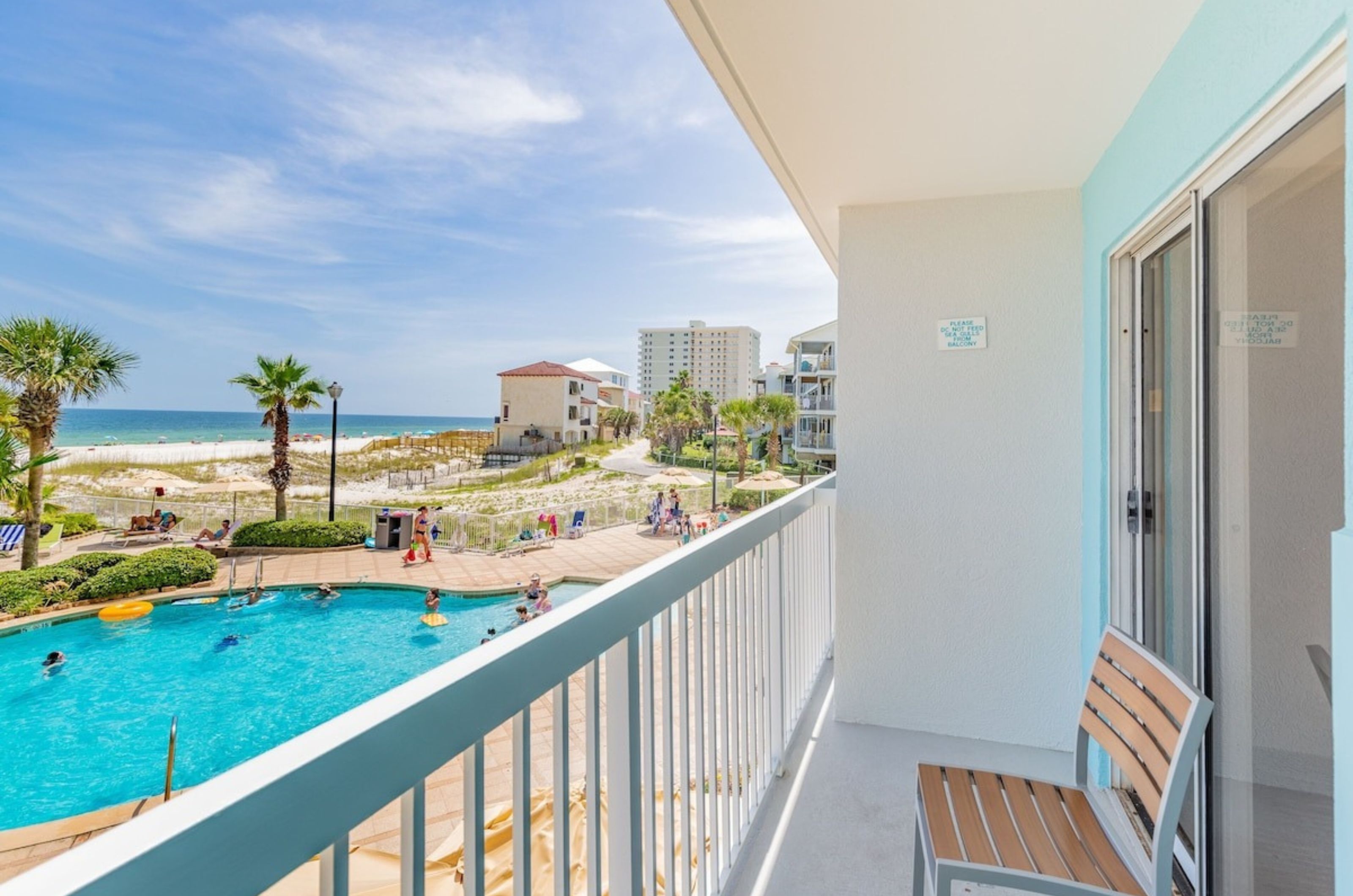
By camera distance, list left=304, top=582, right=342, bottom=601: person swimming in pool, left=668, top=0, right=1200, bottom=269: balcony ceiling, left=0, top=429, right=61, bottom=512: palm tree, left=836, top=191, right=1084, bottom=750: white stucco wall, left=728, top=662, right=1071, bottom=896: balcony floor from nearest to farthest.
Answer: left=668, top=0, right=1200, bottom=269: balcony ceiling < left=728, top=662, right=1071, bottom=896: balcony floor < left=836, top=191, right=1084, bottom=750: white stucco wall < left=0, top=429, right=61, bottom=512: palm tree < left=304, top=582, right=342, bottom=601: person swimming in pool

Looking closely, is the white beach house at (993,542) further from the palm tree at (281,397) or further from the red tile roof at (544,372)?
the red tile roof at (544,372)

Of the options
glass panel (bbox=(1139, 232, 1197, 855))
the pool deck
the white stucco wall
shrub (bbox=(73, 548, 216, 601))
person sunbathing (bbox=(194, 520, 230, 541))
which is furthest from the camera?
person sunbathing (bbox=(194, 520, 230, 541))

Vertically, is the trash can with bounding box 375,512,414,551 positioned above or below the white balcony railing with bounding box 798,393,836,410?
below

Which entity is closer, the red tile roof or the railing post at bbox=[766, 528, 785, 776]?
the railing post at bbox=[766, 528, 785, 776]

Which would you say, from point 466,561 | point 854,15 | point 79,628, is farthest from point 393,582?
point 854,15

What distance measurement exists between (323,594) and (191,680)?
9.06 ft

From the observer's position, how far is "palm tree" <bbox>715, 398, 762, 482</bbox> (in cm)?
2870

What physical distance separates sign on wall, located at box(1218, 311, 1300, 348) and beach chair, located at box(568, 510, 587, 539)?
18.3m

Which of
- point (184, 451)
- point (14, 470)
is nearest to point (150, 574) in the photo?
point (14, 470)

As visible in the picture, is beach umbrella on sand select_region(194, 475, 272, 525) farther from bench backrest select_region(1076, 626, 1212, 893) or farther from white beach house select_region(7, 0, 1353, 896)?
bench backrest select_region(1076, 626, 1212, 893)

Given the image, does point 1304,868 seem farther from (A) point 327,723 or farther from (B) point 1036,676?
(A) point 327,723

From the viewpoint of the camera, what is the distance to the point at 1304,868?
1071 mm

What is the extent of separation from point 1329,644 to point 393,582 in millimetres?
15509

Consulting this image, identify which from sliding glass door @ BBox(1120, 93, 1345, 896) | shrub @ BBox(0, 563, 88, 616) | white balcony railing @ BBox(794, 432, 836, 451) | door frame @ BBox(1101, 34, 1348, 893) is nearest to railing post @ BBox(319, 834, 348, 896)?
sliding glass door @ BBox(1120, 93, 1345, 896)
